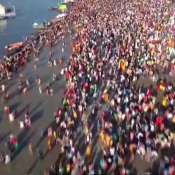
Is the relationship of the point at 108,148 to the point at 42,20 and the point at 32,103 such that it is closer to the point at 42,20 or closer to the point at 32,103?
the point at 32,103

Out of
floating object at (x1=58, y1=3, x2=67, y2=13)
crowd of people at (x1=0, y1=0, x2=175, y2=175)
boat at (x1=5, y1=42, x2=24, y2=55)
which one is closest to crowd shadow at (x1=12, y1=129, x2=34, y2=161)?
crowd of people at (x1=0, y1=0, x2=175, y2=175)

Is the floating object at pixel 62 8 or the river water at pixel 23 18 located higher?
the floating object at pixel 62 8

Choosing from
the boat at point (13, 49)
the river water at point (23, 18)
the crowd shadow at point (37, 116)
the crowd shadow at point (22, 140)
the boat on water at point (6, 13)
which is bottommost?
the river water at point (23, 18)

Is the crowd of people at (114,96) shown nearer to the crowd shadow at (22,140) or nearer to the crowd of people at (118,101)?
the crowd of people at (118,101)

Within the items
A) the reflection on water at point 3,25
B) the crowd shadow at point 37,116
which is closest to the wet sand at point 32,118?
the crowd shadow at point 37,116

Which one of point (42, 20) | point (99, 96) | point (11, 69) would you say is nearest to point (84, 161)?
point (99, 96)

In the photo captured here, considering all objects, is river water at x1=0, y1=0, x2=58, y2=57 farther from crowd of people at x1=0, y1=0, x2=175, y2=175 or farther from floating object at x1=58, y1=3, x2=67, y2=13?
crowd of people at x1=0, y1=0, x2=175, y2=175
